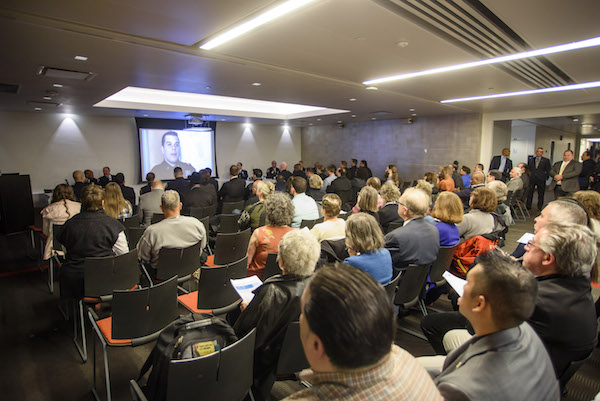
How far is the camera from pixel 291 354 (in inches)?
76.2

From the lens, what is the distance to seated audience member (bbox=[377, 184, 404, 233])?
4715 mm

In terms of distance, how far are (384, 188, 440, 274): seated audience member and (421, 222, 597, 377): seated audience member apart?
122cm

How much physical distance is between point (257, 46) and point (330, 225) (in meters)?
2.27

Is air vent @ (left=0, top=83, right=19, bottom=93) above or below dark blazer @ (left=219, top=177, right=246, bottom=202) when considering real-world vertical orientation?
above

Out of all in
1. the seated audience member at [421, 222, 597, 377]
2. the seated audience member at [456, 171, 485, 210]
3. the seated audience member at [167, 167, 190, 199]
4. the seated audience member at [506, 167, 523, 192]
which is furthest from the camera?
the seated audience member at [506, 167, 523, 192]

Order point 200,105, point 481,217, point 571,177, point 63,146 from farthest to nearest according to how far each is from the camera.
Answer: point 200,105 → point 63,146 → point 571,177 → point 481,217

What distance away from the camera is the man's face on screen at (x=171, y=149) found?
12117 mm

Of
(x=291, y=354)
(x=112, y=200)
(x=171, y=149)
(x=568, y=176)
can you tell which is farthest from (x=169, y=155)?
(x=568, y=176)

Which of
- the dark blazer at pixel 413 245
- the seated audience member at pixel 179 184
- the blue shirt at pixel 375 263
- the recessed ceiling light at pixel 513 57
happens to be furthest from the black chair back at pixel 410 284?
the seated audience member at pixel 179 184

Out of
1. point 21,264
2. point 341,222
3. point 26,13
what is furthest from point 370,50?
point 21,264

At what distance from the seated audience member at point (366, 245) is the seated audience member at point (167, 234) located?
190 cm

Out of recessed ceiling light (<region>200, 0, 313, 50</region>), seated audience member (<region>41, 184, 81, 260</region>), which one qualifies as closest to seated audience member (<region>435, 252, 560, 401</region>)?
recessed ceiling light (<region>200, 0, 313, 50</region>)

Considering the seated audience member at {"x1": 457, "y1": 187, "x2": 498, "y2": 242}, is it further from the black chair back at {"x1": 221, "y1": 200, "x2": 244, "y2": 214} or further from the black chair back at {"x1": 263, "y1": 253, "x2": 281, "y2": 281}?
the black chair back at {"x1": 221, "y1": 200, "x2": 244, "y2": 214}

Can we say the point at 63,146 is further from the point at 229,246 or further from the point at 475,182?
the point at 475,182
